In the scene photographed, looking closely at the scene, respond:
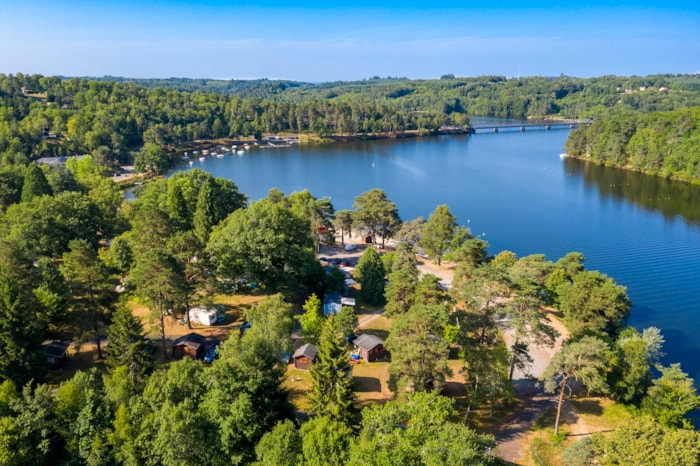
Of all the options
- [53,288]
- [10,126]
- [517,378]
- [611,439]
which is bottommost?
[517,378]

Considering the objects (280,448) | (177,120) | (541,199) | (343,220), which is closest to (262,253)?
(280,448)

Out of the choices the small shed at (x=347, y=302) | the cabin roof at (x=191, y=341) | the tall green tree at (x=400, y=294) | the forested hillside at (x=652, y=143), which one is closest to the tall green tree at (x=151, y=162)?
the small shed at (x=347, y=302)

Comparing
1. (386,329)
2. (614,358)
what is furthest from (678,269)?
(386,329)

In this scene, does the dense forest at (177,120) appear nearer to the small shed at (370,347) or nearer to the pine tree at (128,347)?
the pine tree at (128,347)

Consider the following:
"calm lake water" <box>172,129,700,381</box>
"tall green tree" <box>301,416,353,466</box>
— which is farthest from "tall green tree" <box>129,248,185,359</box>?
"calm lake water" <box>172,129,700,381</box>

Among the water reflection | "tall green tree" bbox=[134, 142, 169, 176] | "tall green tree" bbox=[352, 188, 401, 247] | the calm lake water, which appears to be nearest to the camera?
the calm lake water

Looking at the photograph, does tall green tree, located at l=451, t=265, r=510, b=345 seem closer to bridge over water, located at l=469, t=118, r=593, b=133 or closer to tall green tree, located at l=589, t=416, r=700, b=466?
tall green tree, located at l=589, t=416, r=700, b=466

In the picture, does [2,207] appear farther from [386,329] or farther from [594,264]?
[594,264]
